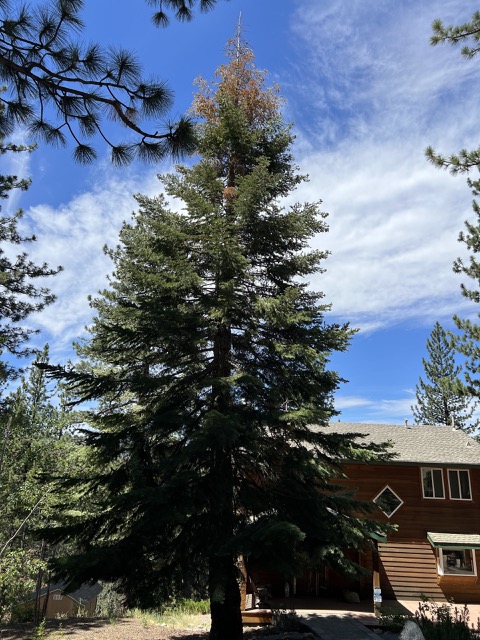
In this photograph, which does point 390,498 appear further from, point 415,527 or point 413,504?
point 415,527

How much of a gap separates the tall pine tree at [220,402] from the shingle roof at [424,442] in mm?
7723

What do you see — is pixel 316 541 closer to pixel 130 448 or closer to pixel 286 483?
pixel 286 483

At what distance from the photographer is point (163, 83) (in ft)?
17.3

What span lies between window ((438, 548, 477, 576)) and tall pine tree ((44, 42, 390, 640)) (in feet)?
29.1

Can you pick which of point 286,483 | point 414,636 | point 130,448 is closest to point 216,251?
point 130,448

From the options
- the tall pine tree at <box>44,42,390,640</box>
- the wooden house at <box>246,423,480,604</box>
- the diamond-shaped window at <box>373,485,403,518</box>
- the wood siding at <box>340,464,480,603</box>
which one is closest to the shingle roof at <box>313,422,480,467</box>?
the wooden house at <box>246,423,480,604</box>

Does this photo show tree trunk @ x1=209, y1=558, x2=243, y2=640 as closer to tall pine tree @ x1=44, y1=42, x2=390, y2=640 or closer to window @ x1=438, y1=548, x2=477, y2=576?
tall pine tree @ x1=44, y1=42, x2=390, y2=640

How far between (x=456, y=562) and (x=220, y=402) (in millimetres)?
12336

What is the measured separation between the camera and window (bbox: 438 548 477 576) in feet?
50.2

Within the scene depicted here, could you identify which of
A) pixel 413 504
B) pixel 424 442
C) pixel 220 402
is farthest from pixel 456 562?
pixel 220 402

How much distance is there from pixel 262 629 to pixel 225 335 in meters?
7.54

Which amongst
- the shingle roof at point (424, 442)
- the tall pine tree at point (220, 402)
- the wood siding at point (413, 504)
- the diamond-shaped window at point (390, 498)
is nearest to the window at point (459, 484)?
the wood siding at point (413, 504)

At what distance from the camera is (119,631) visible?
11352 mm

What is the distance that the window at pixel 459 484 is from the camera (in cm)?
1594
